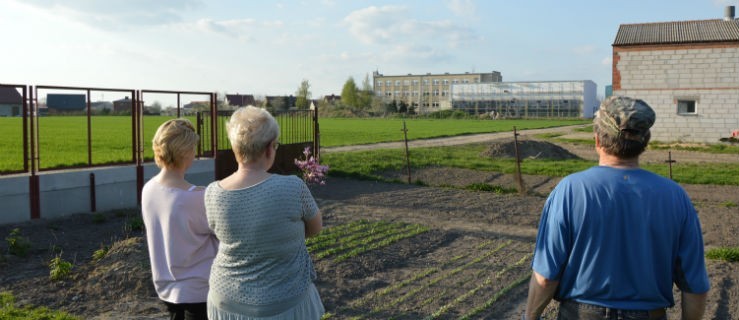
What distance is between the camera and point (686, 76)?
28.0m

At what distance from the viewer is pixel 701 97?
2769cm

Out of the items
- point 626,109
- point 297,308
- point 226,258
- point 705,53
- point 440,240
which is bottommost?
point 440,240

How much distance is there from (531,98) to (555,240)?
8564 centimetres

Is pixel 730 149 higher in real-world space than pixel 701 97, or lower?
lower

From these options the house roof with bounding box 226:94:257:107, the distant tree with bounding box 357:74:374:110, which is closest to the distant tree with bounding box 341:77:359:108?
the distant tree with bounding box 357:74:374:110

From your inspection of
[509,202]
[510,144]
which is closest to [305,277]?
[509,202]

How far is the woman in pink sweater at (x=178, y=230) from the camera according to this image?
131 inches

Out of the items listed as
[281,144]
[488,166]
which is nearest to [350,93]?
[488,166]

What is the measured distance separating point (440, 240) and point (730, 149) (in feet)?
71.5

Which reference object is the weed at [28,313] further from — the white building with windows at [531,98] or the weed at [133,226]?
the white building with windows at [531,98]

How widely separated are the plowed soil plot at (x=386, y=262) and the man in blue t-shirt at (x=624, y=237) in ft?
9.67

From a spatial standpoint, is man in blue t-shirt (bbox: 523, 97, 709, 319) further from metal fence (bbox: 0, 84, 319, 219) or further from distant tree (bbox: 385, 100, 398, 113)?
distant tree (bbox: 385, 100, 398, 113)

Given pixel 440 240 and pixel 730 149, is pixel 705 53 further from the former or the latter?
pixel 440 240

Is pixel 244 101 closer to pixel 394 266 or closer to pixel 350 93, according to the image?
pixel 394 266
